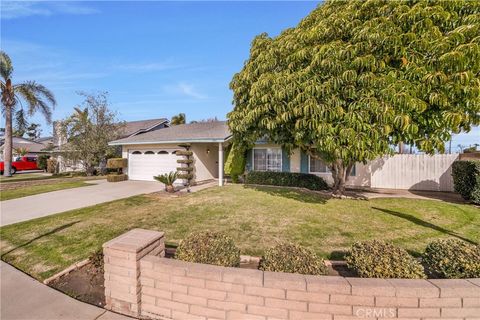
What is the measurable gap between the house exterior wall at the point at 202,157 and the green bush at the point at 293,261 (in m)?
11.3

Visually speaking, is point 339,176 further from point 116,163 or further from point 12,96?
point 12,96

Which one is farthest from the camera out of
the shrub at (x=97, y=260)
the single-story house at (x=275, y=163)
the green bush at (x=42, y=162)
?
the green bush at (x=42, y=162)

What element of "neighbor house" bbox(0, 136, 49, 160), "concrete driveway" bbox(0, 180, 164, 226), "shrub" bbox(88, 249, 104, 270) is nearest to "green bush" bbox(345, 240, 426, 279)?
"shrub" bbox(88, 249, 104, 270)

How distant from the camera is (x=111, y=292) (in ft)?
9.59

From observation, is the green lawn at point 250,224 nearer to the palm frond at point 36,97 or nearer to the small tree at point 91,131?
the small tree at point 91,131

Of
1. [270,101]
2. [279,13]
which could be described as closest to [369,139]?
[270,101]

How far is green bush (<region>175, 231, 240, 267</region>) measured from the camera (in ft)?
10.2

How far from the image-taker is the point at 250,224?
6.53 metres

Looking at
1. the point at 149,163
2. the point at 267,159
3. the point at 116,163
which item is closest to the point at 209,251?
the point at 267,159

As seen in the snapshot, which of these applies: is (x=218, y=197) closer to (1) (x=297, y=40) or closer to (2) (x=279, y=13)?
(1) (x=297, y=40)

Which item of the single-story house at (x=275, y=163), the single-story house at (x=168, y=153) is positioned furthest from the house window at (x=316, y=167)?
the single-story house at (x=168, y=153)

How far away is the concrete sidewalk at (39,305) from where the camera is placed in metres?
2.83

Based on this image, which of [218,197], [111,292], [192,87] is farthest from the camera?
[192,87]

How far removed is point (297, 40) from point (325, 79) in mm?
1870
